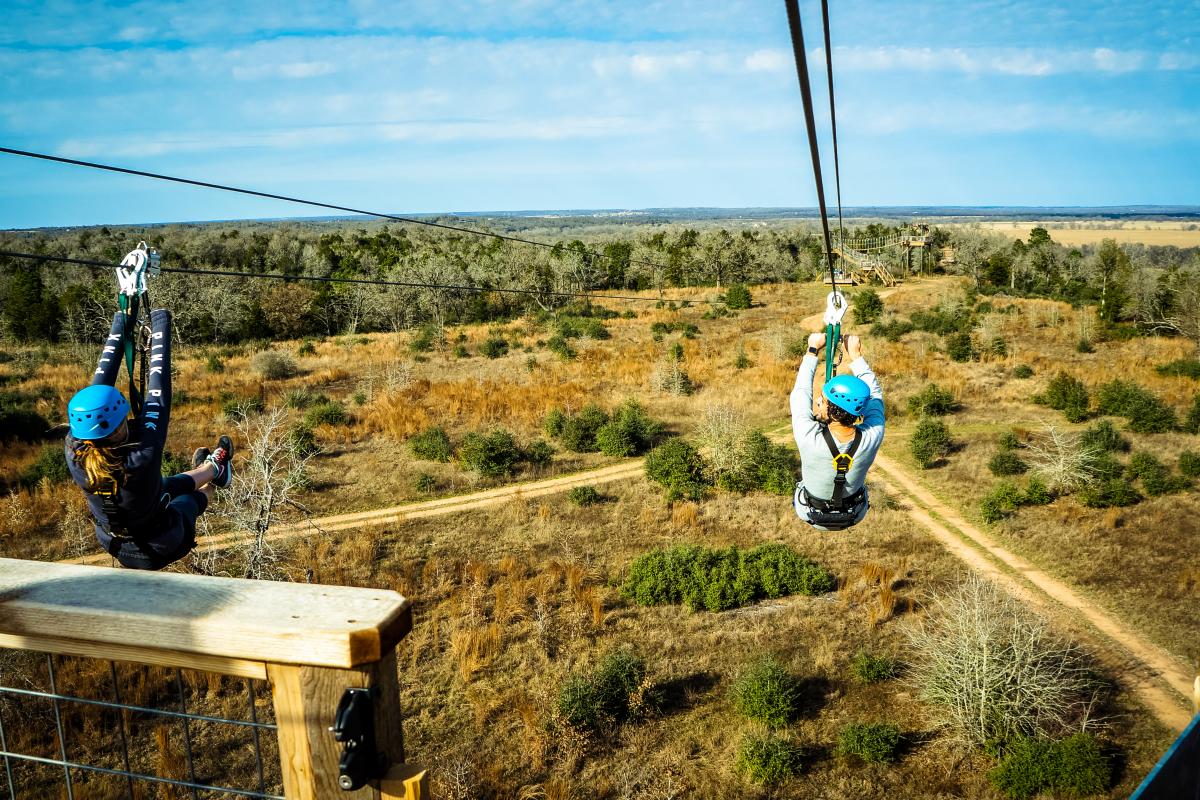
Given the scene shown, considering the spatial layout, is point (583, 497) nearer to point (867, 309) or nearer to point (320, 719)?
point (320, 719)

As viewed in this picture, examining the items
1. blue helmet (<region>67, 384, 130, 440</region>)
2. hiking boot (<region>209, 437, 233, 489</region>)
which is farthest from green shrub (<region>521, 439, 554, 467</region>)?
blue helmet (<region>67, 384, 130, 440</region>)

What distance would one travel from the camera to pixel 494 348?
115ft

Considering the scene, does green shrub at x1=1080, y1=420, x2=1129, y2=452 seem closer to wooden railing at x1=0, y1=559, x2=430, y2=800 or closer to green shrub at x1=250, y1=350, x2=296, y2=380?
wooden railing at x1=0, y1=559, x2=430, y2=800

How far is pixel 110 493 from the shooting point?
476 centimetres

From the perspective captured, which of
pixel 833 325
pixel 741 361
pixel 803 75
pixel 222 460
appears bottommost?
pixel 741 361

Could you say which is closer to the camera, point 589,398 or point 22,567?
point 22,567

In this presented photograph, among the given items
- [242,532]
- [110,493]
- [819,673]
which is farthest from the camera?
[242,532]

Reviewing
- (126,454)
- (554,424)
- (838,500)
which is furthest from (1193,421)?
(126,454)

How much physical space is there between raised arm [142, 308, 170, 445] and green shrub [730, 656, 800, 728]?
8.39 meters

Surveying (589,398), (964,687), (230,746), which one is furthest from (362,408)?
(964,687)

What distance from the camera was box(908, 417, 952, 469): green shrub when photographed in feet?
67.3

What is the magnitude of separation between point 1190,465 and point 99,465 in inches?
869

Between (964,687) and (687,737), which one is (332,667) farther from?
(964,687)

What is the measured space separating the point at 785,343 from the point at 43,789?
28587mm
